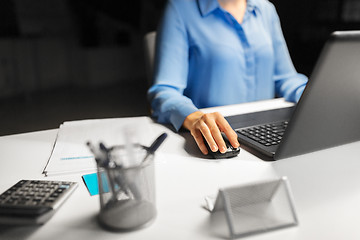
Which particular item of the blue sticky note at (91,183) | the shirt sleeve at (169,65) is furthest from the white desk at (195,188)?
the shirt sleeve at (169,65)

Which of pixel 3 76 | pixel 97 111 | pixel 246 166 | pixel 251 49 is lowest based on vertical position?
pixel 97 111

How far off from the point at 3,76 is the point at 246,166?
412 centimetres

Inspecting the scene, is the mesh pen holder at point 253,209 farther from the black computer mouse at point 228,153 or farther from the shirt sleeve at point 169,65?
the shirt sleeve at point 169,65

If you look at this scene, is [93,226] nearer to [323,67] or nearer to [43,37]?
[323,67]

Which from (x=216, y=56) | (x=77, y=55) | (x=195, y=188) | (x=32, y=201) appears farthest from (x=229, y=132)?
(x=77, y=55)

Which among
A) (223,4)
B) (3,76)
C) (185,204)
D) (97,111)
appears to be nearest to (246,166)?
(185,204)

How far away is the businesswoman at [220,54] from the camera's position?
1.21m

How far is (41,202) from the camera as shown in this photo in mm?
526

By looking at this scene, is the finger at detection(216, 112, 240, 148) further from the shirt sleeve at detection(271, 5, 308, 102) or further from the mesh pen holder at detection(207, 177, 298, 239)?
the shirt sleeve at detection(271, 5, 308, 102)

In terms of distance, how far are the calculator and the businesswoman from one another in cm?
55

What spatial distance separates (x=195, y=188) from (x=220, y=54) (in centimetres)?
75

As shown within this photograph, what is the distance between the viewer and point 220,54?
4.14 ft

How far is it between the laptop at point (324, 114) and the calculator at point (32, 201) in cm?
42

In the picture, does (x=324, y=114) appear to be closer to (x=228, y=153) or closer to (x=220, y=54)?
(x=228, y=153)
